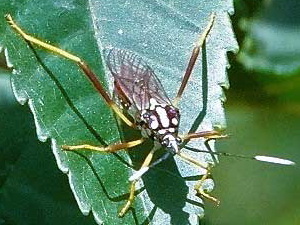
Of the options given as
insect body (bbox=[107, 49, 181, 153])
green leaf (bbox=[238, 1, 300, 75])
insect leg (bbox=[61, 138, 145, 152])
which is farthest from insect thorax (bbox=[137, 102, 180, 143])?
green leaf (bbox=[238, 1, 300, 75])

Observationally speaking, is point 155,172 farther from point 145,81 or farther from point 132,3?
point 132,3

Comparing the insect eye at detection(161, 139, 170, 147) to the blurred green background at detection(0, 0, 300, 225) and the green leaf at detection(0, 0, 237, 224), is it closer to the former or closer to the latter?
the green leaf at detection(0, 0, 237, 224)

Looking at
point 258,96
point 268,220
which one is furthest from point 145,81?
point 268,220

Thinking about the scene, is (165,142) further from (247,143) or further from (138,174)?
(247,143)

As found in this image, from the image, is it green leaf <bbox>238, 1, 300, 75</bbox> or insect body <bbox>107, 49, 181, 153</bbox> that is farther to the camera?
green leaf <bbox>238, 1, 300, 75</bbox>

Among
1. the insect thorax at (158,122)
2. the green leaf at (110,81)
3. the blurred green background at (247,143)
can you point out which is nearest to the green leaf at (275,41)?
the blurred green background at (247,143)

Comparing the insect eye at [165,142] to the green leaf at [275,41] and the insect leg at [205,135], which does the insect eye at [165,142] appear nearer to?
the insect leg at [205,135]

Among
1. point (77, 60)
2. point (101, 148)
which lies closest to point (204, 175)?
point (101, 148)
